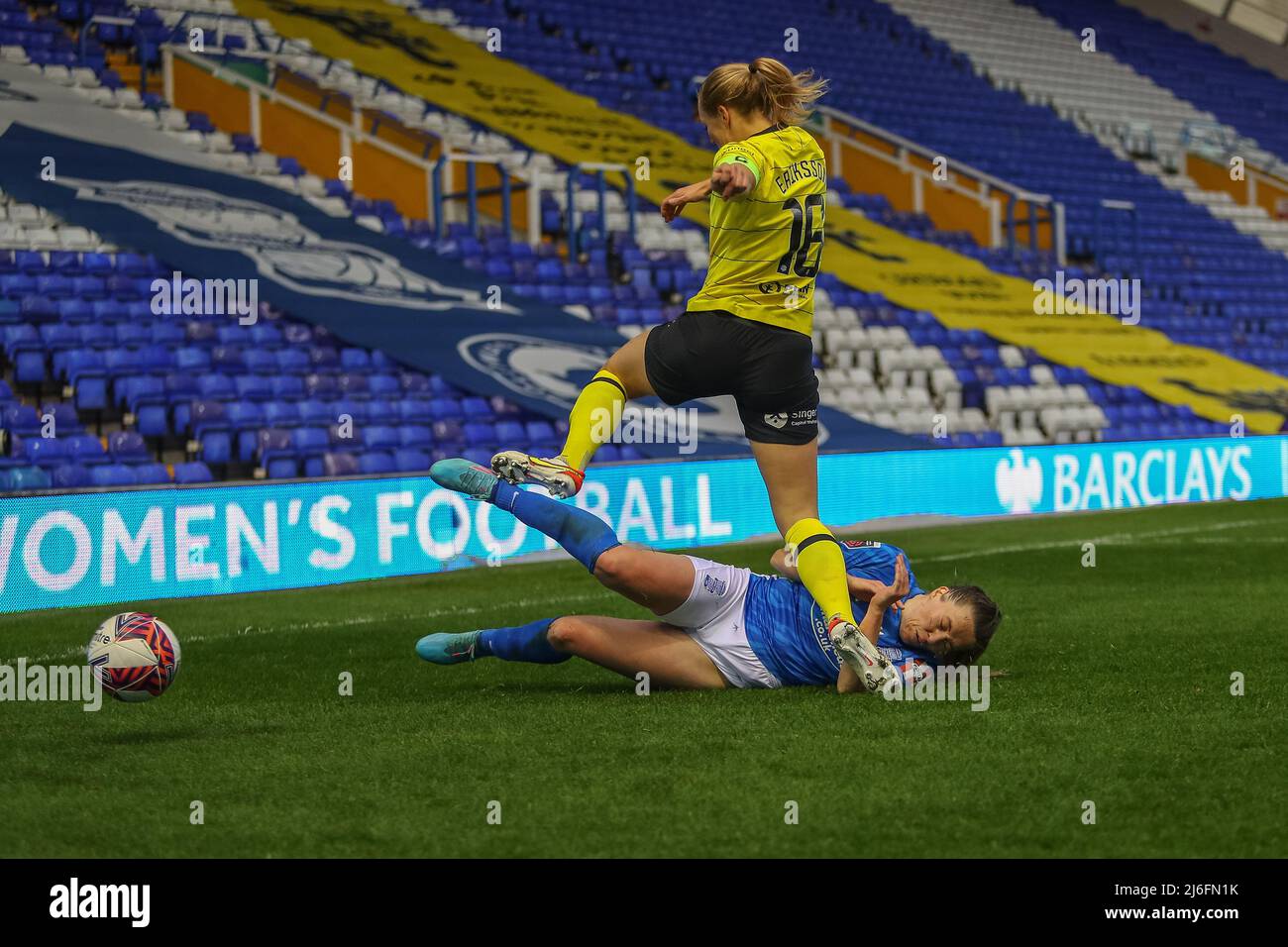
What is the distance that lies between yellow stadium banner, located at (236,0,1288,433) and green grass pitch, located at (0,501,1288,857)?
14757mm

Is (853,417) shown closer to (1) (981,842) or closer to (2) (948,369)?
(2) (948,369)

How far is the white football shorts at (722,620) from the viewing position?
5.88 m

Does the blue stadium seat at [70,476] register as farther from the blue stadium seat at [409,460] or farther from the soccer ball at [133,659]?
the soccer ball at [133,659]

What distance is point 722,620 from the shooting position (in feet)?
19.7

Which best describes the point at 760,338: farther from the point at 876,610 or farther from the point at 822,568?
the point at 876,610

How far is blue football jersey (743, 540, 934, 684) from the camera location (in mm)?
5941

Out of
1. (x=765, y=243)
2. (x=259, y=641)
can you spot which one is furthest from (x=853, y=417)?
(x=765, y=243)

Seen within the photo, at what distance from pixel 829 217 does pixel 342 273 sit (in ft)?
27.1

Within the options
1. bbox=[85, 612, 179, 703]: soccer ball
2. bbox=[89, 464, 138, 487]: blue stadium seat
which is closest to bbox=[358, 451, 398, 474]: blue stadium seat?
bbox=[89, 464, 138, 487]: blue stadium seat

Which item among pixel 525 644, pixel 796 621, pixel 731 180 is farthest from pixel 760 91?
pixel 525 644

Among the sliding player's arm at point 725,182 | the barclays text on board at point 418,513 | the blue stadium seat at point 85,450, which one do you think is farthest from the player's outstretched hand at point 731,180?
the blue stadium seat at point 85,450

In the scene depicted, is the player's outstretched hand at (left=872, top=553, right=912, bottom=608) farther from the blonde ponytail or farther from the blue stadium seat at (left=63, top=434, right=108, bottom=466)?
the blue stadium seat at (left=63, top=434, right=108, bottom=466)
